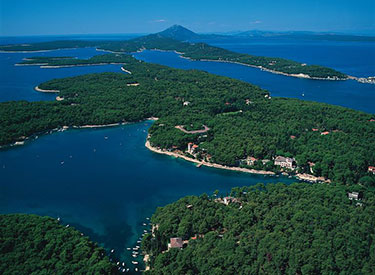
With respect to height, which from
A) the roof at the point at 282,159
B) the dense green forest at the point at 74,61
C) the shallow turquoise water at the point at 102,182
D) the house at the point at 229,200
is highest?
the dense green forest at the point at 74,61

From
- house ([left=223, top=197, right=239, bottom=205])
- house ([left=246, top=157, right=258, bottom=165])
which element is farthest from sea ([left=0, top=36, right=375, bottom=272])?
house ([left=223, top=197, right=239, bottom=205])

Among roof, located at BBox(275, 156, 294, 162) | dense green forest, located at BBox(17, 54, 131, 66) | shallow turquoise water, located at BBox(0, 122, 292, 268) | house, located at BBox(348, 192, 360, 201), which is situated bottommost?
shallow turquoise water, located at BBox(0, 122, 292, 268)

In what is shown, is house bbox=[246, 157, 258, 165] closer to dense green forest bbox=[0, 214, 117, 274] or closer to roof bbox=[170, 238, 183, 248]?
roof bbox=[170, 238, 183, 248]

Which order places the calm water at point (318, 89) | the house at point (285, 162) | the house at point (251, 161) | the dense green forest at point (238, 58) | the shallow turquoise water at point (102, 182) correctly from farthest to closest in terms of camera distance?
1. the dense green forest at point (238, 58)
2. the calm water at point (318, 89)
3. the house at point (251, 161)
4. the house at point (285, 162)
5. the shallow turquoise water at point (102, 182)

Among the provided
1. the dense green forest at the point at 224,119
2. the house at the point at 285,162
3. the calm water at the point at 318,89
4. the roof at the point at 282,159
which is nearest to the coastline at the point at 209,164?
the dense green forest at the point at 224,119

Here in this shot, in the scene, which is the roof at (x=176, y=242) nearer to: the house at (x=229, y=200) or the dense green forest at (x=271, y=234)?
the dense green forest at (x=271, y=234)

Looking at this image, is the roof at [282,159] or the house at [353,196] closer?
the house at [353,196]

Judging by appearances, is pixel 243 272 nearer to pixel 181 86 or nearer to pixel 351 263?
pixel 351 263
